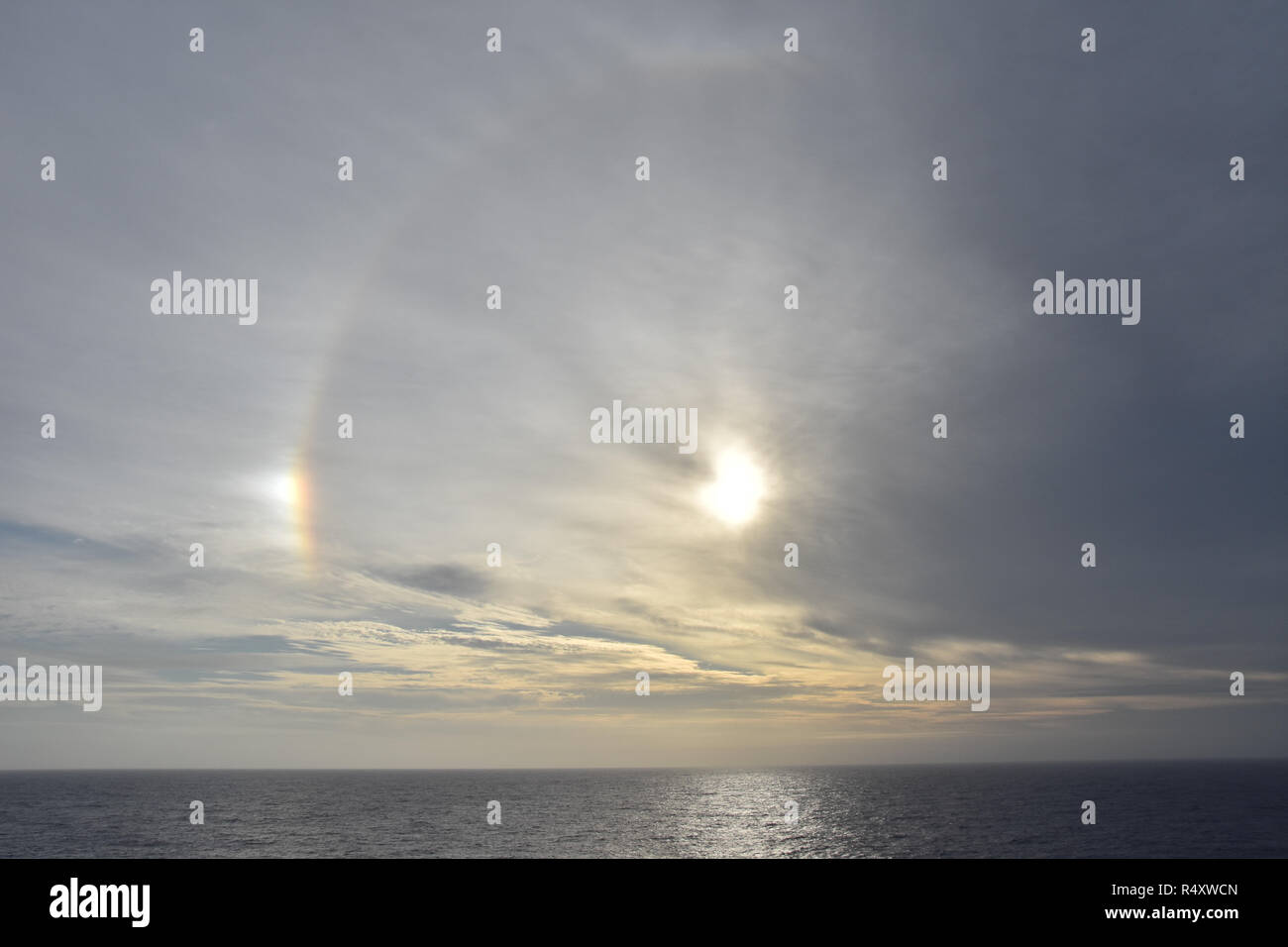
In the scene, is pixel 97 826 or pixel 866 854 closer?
pixel 866 854

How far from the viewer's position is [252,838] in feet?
320

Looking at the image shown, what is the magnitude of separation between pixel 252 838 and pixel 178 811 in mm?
60518

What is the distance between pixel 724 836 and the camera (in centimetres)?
10012

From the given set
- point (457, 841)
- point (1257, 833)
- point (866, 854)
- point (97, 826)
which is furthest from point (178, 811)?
point (1257, 833)

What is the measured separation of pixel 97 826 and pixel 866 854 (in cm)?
11807

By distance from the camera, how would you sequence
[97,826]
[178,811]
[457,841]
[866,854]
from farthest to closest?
[178,811]
[97,826]
[457,841]
[866,854]
